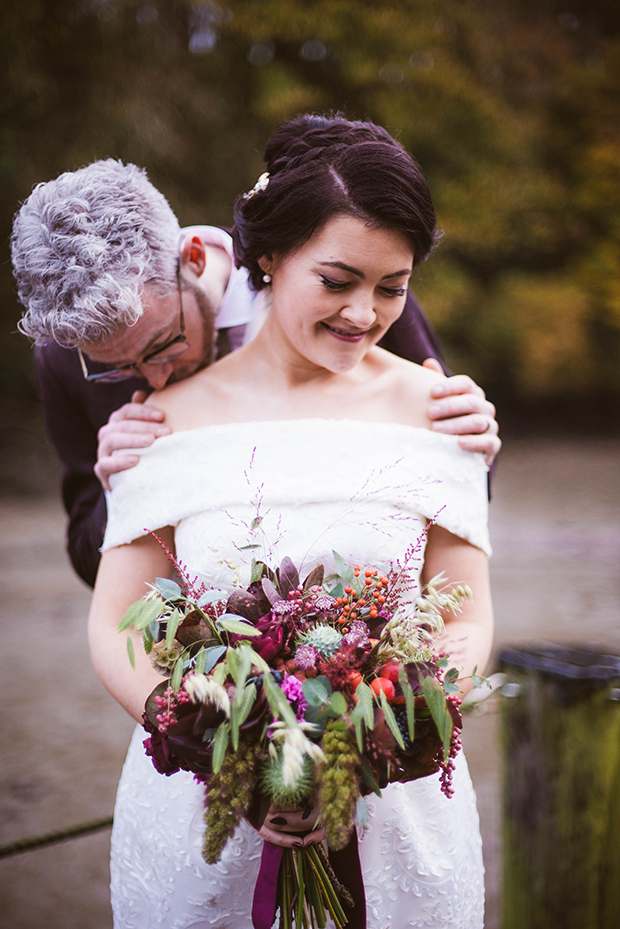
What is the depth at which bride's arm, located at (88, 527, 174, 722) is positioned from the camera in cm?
167

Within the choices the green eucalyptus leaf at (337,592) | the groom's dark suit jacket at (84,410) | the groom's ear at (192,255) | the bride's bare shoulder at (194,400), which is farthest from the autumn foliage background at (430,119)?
the green eucalyptus leaf at (337,592)

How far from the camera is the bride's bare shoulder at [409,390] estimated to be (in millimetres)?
1770

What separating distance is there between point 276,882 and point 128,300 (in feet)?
4.23

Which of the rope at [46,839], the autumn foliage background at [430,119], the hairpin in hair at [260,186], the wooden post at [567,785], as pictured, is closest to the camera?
the hairpin in hair at [260,186]

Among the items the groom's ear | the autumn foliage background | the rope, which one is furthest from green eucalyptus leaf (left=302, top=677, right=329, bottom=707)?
the autumn foliage background

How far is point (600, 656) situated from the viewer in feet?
7.43

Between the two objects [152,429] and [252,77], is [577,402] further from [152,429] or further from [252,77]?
[152,429]

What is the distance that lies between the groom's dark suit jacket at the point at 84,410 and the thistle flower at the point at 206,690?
1344mm

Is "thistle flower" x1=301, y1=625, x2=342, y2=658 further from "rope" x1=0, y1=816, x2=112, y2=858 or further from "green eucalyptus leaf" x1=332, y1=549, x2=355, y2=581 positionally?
"rope" x1=0, y1=816, x2=112, y2=858

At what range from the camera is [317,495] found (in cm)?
162

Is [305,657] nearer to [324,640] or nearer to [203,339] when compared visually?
[324,640]

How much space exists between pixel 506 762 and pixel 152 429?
5.27 ft

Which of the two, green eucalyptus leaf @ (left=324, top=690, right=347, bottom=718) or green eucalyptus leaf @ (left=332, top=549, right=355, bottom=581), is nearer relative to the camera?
green eucalyptus leaf @ (left=324, top=690, right=347, bottom=718)

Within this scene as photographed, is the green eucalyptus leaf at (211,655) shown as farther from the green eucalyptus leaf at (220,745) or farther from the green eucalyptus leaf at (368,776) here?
the green eucalyptus leaf at (368,776)
